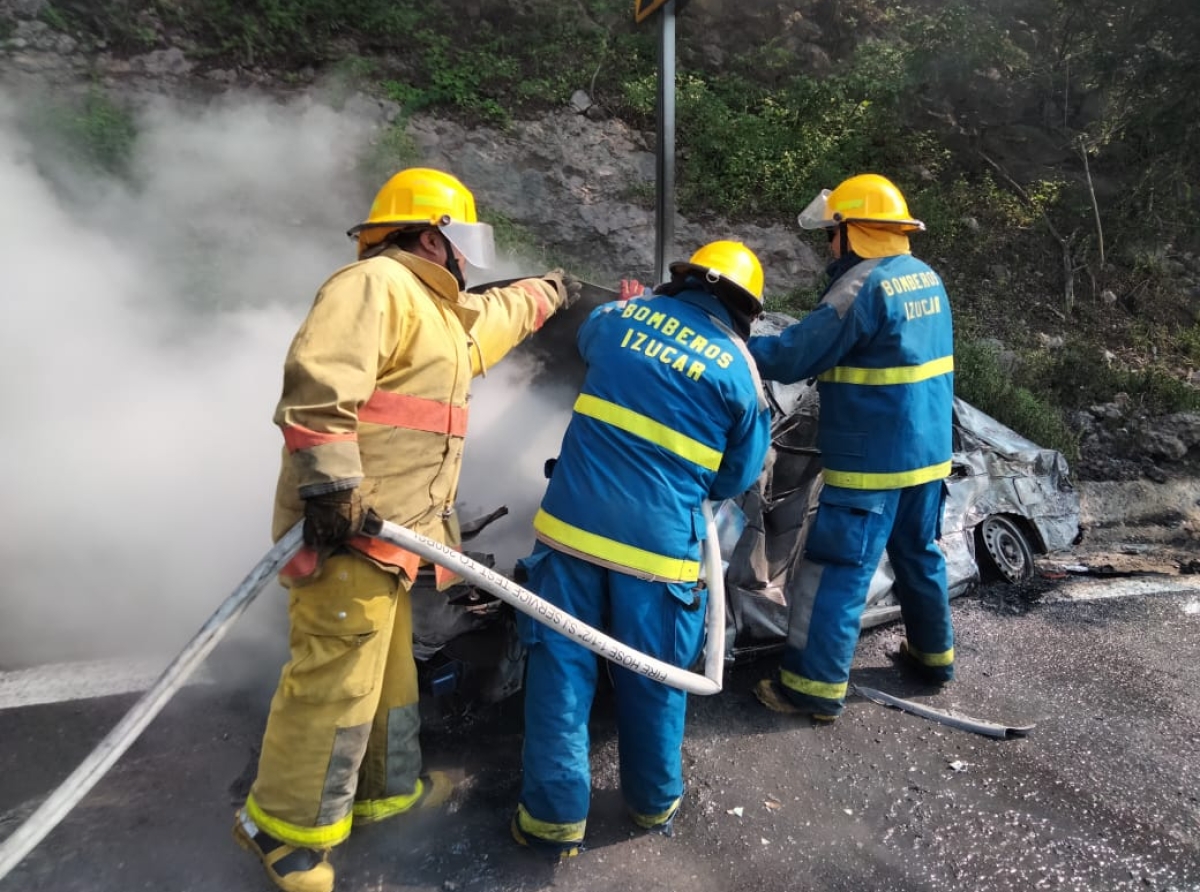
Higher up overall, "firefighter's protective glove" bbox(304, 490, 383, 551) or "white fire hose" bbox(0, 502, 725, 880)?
"firefighter's protective glove" bbox(304, 490, 383, 551)

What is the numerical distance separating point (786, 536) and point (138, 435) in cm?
304

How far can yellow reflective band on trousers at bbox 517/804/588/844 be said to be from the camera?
7.23 ft

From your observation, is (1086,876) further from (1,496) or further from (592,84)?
(592,84)

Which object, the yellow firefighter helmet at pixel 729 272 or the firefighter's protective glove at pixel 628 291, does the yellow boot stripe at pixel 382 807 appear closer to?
the yellow firefighter helmet at pixel 729 272

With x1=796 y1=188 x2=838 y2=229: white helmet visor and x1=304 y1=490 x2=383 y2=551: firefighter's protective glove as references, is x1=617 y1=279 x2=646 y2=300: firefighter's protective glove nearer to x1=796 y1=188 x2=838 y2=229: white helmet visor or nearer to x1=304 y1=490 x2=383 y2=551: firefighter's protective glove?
x1=796 y1=188 x2=838 y2=229: white helmet visor

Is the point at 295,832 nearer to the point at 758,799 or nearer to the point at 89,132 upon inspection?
the point at 758,799

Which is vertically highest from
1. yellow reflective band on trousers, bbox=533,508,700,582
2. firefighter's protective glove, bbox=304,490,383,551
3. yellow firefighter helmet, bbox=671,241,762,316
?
yellow firefighter helmet, bbox=671,241,762,316

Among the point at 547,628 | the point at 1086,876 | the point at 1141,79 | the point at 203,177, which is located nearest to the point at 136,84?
the point at 203,177

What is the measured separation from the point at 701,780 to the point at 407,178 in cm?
227

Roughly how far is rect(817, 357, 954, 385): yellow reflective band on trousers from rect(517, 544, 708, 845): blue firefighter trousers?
3.91 feet

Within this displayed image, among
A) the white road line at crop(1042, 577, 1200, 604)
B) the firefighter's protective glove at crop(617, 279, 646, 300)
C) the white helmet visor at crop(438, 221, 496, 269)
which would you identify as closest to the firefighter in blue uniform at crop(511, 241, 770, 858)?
the white helmet visor at crop(438, 221, 496, 269)

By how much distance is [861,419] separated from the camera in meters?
2.98

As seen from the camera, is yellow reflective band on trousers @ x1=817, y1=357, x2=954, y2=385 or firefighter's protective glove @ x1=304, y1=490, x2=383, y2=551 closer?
firefighter's protective glove @ x1=304, y1=490, x2=383, y2=551

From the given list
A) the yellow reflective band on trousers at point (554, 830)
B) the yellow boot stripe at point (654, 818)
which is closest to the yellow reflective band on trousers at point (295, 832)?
the yellow reflective band on trousers at point (554, 830)
